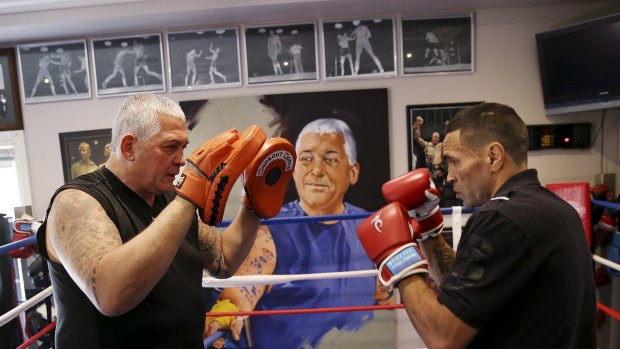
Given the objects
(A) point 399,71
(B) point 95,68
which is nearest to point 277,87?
(A) point 399,71

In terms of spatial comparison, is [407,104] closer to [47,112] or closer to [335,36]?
[335,36]

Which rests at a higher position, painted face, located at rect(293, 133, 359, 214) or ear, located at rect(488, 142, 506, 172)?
ear, located at rect(488, 142, 506, 172)

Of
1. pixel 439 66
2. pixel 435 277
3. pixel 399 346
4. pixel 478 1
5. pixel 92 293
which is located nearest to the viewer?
pixel 92 293

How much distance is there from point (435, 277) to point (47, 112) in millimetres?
2889

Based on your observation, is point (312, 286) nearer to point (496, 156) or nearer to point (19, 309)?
point (19, 309)

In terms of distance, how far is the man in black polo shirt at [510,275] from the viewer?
729 millimetres

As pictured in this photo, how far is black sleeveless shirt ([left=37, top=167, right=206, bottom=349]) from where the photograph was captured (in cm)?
84

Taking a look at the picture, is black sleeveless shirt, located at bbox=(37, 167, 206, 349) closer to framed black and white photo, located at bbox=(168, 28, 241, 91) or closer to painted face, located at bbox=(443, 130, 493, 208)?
painted face, located at bbox=(443, 130, 493, 208)

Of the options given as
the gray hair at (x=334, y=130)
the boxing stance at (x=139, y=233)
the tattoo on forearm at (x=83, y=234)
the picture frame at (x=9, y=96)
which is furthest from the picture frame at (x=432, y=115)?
the picture frame at (x=9, y=96)

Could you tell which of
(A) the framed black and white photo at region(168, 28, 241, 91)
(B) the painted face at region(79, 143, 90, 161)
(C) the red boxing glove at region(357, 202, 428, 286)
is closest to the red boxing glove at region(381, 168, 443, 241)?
(C) the red boxing glove at region(357, 202, 428, 286)

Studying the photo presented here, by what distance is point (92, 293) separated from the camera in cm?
72

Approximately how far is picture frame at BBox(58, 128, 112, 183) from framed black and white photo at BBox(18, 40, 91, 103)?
11.0 inches

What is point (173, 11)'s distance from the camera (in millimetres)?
2230

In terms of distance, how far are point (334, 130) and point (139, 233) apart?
184cm
